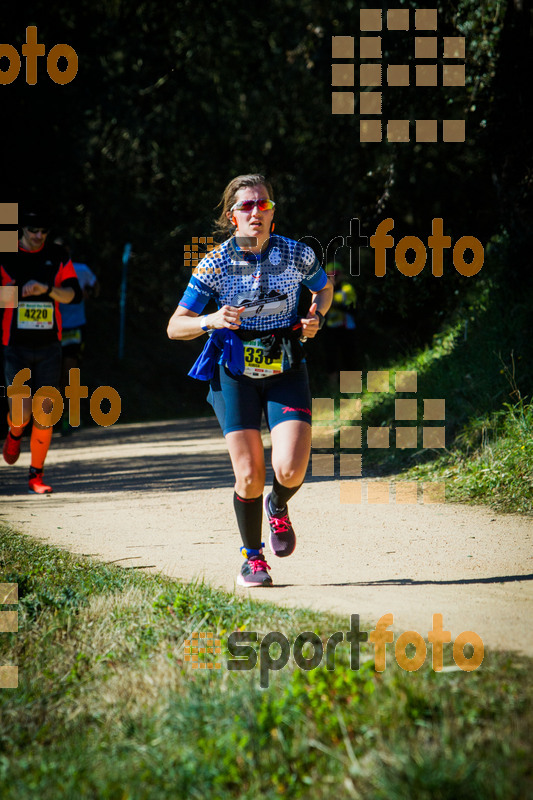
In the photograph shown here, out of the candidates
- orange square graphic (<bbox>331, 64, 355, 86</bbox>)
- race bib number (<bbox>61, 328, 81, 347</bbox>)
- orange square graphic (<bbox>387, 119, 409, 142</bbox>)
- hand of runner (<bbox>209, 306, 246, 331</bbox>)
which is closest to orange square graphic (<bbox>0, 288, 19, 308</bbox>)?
race bib number (<bbox>61, 328, 81, 347</bbox>)

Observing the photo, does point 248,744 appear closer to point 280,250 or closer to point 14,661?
point 14,661

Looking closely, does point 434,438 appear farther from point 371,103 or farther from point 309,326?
point 371,103

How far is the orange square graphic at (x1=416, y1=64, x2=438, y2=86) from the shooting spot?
962cm

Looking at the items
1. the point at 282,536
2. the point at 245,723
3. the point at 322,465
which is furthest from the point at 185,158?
the point at 245,723

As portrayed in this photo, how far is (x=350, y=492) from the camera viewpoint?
290 inches

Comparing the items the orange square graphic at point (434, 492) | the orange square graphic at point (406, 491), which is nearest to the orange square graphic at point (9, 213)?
the orange square graphic at point (406, 491)

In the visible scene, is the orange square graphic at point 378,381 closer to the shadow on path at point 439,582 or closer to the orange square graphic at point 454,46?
the orange square graphic at point 454,46

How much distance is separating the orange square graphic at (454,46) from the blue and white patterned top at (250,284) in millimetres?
5721

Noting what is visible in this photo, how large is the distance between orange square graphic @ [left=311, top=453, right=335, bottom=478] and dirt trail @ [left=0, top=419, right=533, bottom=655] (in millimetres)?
322

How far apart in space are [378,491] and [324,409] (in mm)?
4032

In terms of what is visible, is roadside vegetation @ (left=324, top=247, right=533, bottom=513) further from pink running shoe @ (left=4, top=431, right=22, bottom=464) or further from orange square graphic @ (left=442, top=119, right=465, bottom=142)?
pink running shoe @ (left=4, top=431, right=22, bottom=464)

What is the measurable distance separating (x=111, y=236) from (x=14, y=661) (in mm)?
17479

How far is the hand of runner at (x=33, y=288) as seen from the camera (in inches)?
296

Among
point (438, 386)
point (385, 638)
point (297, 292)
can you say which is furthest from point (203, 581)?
point (438, 386)
